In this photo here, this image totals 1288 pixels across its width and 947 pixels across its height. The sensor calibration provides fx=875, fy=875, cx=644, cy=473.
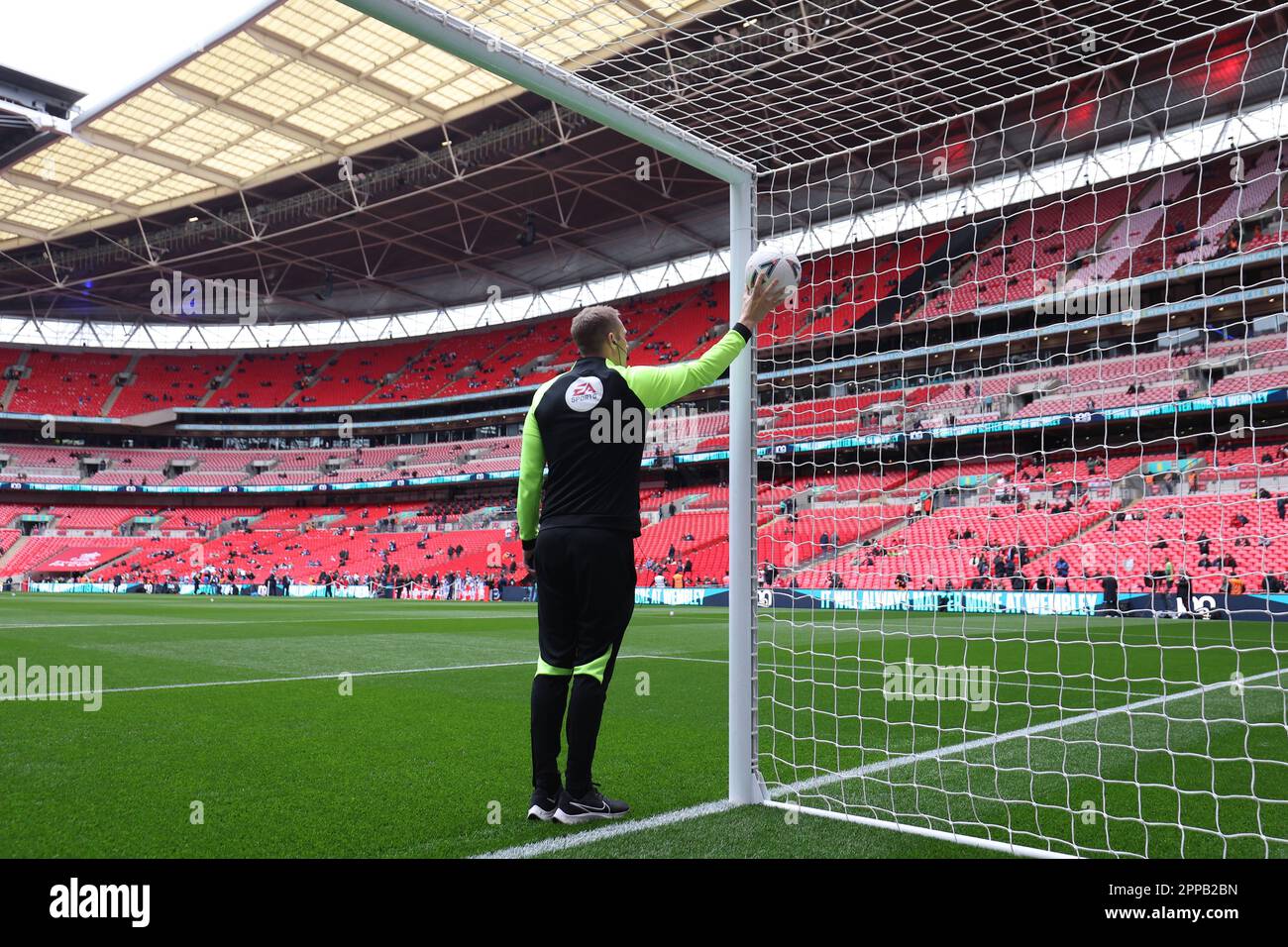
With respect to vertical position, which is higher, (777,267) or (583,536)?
(777,267)

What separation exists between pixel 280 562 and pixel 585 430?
45.0 metres

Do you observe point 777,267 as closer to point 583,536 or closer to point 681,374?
point 681,374

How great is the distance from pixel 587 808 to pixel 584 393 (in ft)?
5.31

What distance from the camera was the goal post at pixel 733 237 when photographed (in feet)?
11.7

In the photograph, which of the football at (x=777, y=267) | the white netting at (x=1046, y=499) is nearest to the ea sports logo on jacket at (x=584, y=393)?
the football at (x=777, y=267)

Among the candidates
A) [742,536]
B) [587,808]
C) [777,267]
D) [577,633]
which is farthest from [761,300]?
[587,808]

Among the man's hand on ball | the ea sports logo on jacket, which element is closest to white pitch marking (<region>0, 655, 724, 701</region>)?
the ea sports logo on jacket

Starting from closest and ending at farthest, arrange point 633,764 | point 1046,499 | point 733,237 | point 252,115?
point 733,237, point 633,764, point 1046,499, point 252,115

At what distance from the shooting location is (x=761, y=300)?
3646 mm

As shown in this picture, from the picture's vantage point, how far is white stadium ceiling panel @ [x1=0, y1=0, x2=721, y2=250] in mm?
24609

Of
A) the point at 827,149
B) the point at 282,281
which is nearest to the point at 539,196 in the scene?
the point at 282,281

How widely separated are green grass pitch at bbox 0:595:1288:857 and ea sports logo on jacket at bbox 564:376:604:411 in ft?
4.97

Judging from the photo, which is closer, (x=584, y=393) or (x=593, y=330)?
(x=584, y=393)
